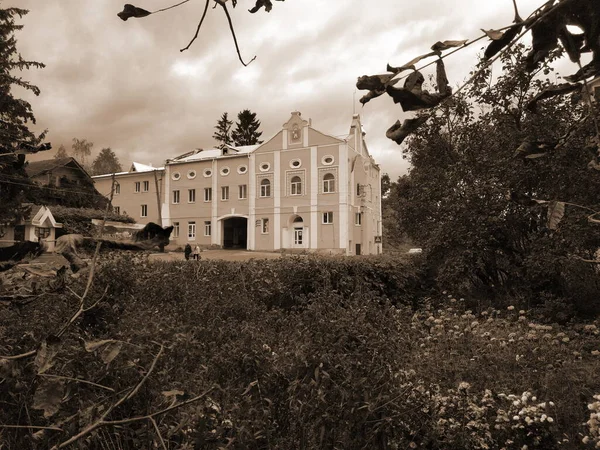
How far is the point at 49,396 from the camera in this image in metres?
0.86

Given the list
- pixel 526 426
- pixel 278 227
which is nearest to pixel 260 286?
pixel 526 426

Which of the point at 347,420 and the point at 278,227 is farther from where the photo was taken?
the point at 278,227

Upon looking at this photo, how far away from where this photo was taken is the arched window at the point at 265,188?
113 ft

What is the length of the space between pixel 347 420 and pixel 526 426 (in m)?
2.05

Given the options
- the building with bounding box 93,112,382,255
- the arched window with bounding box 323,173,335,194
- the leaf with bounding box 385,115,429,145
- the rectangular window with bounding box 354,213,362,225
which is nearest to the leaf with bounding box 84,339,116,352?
the leaf with bounding box 385,115,429,145

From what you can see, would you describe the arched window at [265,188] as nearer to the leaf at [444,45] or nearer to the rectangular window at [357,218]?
the rectangular window at [357,218]

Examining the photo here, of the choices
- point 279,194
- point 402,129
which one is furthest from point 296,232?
point 402,129

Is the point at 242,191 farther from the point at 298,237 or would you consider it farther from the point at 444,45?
the point at 444,45

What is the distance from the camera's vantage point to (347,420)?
7.37 feet

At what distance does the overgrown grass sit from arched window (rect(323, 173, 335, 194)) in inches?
1001

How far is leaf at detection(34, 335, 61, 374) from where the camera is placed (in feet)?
2.69

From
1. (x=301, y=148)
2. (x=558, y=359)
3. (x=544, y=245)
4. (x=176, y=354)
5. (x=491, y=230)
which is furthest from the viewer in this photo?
(x=301, y=148)

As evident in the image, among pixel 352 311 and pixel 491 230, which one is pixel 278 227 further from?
pixel 352 311

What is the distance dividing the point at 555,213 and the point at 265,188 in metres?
33.8
